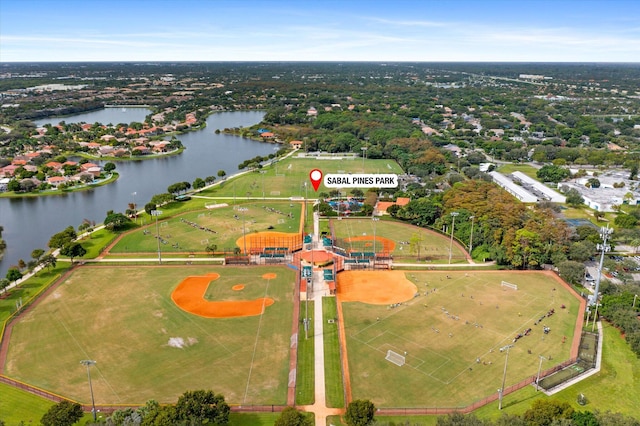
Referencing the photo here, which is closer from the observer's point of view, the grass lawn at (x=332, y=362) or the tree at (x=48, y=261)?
the grass lawn at (x=332, y=362)

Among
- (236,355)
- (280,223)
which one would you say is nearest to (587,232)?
(280,223)

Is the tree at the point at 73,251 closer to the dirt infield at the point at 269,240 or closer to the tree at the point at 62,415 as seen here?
the dirt infield at the point at 269,240

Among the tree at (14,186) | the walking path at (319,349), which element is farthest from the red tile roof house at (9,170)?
the walking path at (319,349)

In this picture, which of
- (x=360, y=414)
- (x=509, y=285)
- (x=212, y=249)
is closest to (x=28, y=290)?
(x=212, y=249)

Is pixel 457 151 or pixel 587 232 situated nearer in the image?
pixel 587 232

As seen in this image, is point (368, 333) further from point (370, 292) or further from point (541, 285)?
point (541, 285)

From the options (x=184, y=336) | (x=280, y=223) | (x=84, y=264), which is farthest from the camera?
(x=280, y=223)
